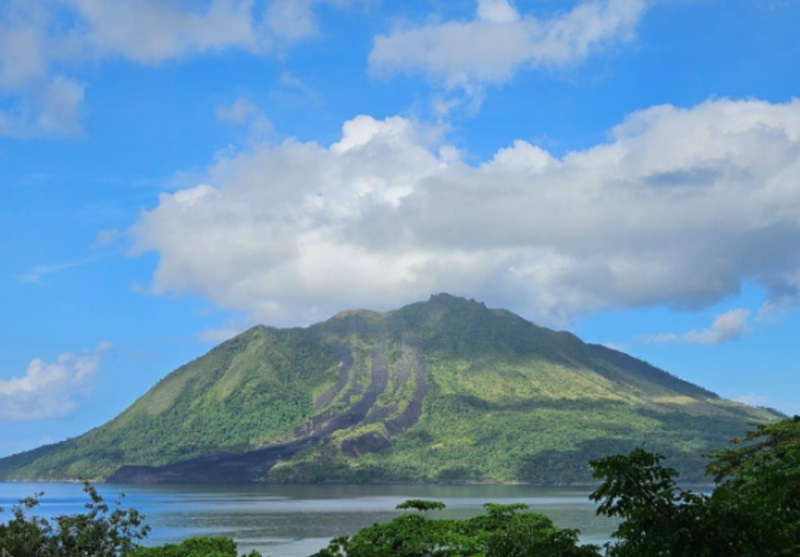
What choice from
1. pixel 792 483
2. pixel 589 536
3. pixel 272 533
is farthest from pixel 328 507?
pixel 792 483

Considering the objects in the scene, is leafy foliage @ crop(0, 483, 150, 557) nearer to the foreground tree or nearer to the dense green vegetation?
the dense green vegetation

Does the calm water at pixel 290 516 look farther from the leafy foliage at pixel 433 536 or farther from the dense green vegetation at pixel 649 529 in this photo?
the dense green vegetation at pixel 649 529

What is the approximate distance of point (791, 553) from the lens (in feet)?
48.3

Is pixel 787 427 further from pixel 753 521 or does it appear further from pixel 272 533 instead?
pixel 272 533

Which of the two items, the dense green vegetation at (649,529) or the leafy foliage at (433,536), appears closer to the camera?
the dense green vegetation at (649,529)

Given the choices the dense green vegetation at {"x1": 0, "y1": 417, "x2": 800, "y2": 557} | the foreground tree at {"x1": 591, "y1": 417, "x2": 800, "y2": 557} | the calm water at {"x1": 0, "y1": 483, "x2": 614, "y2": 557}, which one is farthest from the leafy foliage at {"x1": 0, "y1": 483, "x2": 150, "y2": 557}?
the calm water at {"x1": 0, "y1": 483, "x2": 614, "y2": 557}

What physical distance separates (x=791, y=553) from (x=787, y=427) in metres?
39.1

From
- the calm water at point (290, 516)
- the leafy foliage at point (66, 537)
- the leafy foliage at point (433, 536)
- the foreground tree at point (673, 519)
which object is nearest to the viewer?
the foreground tree at point (673, 519)

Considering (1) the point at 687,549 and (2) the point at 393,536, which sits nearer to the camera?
(1) the point at 687,549

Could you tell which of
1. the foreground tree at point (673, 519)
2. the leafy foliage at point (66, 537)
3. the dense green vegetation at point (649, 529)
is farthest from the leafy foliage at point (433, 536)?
the leafy foliage at point (66, 537)

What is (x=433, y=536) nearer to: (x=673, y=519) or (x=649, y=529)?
(x=649, y=529)

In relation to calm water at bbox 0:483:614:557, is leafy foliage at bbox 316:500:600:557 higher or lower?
higher

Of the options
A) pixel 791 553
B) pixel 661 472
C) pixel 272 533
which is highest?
pixel 661 472

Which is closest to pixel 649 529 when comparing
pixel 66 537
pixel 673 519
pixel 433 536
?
pixel 673 519
